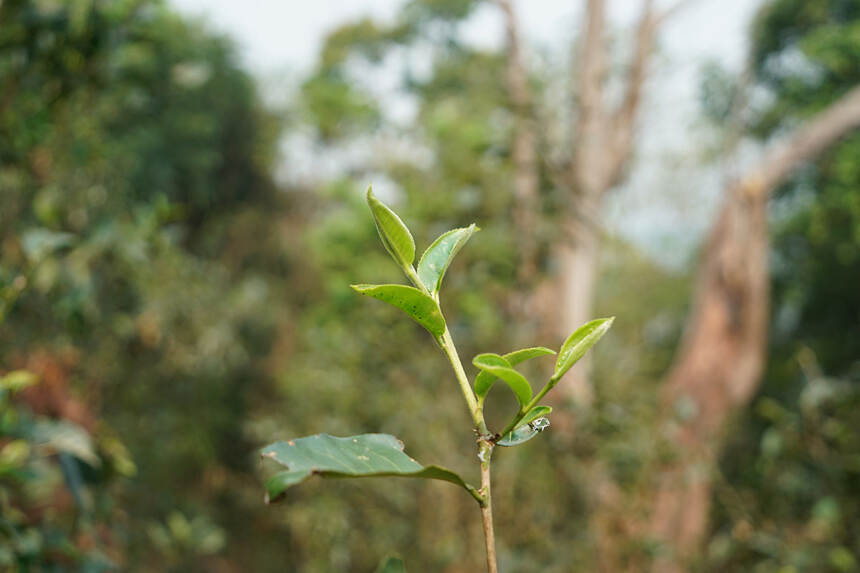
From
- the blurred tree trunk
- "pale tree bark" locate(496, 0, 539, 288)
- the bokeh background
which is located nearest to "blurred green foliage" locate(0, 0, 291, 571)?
the bokeh background

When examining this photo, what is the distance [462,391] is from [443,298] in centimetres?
316

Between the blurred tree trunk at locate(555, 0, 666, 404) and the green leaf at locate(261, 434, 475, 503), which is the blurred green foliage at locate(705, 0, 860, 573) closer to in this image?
the blurred tree trunk at locate(555, 0, 666, 404)

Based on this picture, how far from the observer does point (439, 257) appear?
350mm

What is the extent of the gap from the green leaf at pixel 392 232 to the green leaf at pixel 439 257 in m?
0.01

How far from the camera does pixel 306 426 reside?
13.7 ft

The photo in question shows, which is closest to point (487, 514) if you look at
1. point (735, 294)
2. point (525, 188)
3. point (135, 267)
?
point (135, 267)

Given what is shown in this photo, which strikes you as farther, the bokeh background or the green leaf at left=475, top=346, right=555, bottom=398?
the bokeh background

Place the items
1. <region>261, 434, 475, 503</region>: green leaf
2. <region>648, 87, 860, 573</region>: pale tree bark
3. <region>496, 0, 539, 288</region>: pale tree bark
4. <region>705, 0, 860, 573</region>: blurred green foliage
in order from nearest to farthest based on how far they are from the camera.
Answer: <region>261, 434, 475, 503</region>: green leaf, <region>705, 0, 860, 573</region>: blurred green foliage, <region>496, 0, 539, 288</region>: pale tree bark, <region>648, 87, 860, 573</region>: pale tree bark

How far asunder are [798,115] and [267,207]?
7.04 meters

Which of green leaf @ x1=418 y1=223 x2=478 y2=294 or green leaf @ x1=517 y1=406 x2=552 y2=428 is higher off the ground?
green leaf @ x1=418 y1=223 x2=478 y2=294

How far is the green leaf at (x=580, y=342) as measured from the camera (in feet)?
1.04

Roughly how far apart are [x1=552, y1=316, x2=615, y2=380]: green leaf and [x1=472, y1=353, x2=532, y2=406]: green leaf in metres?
0.02

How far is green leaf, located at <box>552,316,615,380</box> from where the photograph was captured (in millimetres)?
318

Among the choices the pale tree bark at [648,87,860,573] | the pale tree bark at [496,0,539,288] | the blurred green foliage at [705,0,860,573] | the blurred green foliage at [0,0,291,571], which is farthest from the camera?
the pale tree bark at [648,87,860,573]
